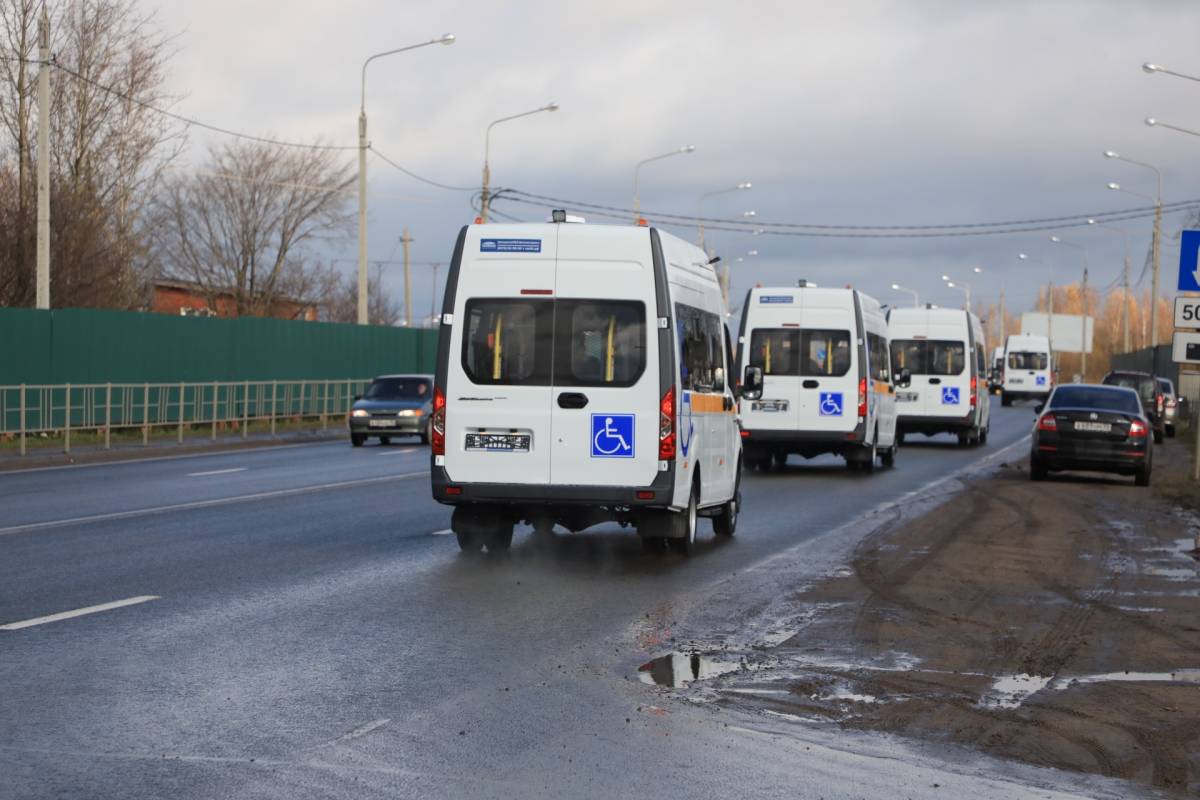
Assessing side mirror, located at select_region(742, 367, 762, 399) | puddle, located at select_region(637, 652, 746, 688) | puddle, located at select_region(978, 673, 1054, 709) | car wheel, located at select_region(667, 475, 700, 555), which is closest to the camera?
puddle, located at select_region(978, 673, 1054, 709)

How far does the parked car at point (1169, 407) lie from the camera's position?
47.5 metres

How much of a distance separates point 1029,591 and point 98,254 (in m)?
31.9

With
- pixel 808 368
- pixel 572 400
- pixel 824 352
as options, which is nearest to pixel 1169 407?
pixel 824 352

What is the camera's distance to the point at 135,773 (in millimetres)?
6309

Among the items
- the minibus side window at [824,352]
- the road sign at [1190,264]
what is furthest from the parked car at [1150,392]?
the road sign at [1190,264]

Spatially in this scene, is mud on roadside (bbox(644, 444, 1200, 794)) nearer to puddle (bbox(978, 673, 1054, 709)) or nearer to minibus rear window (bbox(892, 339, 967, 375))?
puddle (bbox(978, 673, 1054, 709))

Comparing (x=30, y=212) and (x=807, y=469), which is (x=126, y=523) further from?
(x=30, y=212)

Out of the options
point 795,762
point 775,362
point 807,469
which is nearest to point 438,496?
point 795,762

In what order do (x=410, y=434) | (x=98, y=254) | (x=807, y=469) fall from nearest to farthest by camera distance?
(x=807, y=469)
(x=410, y=434)
(x=98, y=254)

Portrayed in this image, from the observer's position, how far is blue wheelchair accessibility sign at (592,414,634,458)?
527 inches

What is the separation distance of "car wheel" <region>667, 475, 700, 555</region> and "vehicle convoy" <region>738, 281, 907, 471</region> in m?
11.5

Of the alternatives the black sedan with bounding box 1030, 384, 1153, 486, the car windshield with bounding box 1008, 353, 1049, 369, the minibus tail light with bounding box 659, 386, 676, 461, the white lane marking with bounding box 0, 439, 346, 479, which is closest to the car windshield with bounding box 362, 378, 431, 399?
the white lane marking with bounding box 0, 439, 346, 479

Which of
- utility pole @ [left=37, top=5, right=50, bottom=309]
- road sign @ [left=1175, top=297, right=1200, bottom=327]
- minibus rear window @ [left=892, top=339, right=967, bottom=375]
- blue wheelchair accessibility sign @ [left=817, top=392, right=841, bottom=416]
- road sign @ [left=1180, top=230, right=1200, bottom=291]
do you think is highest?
utility pole @ [left=37, top=5, right=50, bottom=309]

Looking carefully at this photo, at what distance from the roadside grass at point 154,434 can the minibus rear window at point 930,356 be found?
14.2 meters
